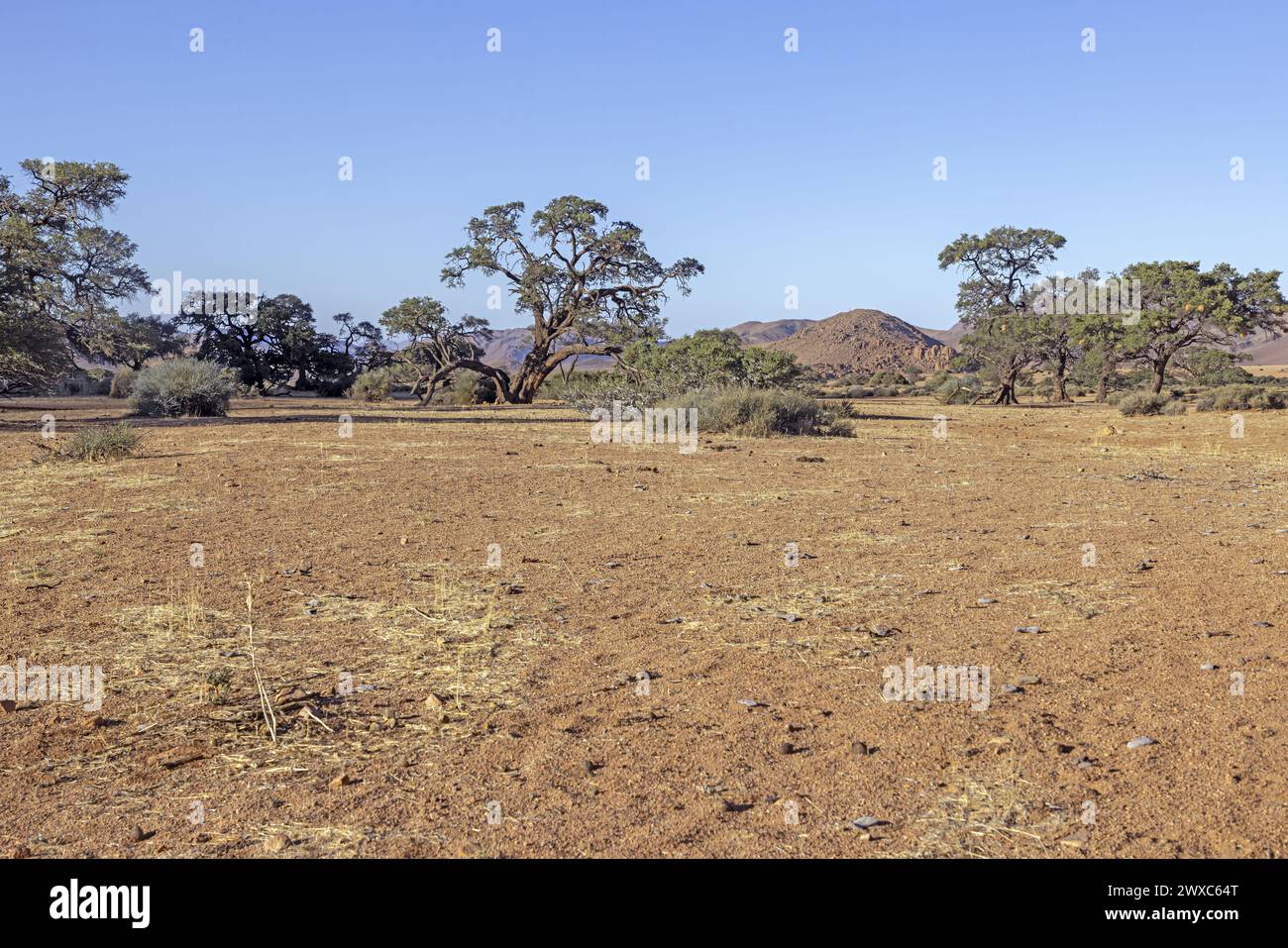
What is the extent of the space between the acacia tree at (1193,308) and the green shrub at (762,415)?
55.6 feet

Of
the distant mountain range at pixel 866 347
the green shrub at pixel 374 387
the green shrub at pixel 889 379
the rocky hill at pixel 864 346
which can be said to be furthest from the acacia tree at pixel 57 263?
the rocky hill at pixel 864 346

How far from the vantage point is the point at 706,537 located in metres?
8.47

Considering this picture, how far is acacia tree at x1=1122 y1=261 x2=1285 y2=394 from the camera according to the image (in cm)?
3164

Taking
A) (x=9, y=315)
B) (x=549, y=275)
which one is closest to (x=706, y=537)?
(x=9, y=315)

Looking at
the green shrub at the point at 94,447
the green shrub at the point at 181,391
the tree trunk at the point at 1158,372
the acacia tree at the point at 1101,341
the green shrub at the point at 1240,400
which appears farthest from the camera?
the acacia tree at the point at 1101,341

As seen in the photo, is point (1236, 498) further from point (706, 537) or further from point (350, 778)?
point (350, 778)

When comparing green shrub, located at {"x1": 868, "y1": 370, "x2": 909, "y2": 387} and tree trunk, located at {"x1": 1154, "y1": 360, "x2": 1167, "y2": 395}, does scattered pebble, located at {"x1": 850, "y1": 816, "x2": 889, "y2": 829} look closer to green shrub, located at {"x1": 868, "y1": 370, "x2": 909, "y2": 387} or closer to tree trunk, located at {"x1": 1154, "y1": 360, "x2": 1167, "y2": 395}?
tree trunk, located at {"x1": 1154, "y1": 360, "x2": 1167, "y2": 395}

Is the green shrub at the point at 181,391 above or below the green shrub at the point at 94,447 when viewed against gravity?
above

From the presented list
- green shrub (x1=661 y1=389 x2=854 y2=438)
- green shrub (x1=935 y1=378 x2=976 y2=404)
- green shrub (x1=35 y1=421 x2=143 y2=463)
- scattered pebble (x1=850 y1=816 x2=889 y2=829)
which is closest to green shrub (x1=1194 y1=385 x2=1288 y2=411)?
green shrub (x1=935 y1=378 x2=976 y2=404)

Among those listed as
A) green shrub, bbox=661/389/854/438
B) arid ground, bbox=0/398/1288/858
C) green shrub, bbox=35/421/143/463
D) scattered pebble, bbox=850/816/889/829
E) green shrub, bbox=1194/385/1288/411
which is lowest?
scattered pebble, bbox=850/816/889/829

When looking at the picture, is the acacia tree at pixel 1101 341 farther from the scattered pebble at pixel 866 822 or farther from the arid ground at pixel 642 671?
the scattered pebble at pixel 866 822

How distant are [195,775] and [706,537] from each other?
534cm

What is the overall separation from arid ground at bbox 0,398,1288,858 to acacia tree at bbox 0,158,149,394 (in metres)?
16.2

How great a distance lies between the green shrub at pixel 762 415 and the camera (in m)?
19.3
